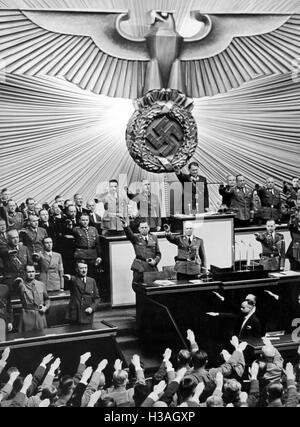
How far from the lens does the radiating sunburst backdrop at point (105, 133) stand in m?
6.23

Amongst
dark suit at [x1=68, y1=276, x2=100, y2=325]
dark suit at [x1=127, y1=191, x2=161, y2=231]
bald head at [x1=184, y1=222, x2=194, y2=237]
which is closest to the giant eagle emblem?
dark suit at [x1=127, y1=191, x2=161, y2=231]

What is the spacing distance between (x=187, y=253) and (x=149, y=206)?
0.51m

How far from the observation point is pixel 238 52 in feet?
21.9

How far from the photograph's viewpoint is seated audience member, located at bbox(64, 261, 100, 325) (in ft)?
21.0

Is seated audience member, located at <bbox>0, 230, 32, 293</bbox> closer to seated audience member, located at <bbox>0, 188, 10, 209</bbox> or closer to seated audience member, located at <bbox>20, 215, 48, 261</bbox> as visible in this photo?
seated audience member, located at <bbox>20, 215, 48, 261</bbox>

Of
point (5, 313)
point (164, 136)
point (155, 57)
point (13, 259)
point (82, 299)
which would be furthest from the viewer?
point (164, 136)

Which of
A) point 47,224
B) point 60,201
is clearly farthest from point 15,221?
point 60,201

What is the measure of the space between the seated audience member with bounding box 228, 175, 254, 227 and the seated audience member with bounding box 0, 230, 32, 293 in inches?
72.1

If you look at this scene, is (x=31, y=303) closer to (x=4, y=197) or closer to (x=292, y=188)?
(x=4, y=197)

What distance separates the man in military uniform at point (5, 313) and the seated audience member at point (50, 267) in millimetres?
326

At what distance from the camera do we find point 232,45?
6.66 m

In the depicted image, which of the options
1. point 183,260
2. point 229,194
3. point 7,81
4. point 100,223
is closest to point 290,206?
point 229,194

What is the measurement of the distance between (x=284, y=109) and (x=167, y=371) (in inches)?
98.6
